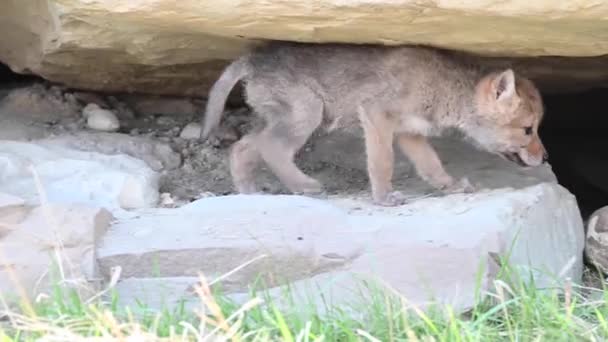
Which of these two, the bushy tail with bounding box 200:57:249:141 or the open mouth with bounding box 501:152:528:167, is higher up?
the bushy tail with bounding box 200:57:249:141

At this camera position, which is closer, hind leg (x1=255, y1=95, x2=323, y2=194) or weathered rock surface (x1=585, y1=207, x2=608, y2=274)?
weathered rock surface (x1=585, y1=207, x2=608, y2=274)

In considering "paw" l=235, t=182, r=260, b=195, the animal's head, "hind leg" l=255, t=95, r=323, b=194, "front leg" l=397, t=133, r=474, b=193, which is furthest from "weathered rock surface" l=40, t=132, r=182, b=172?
the animal's head

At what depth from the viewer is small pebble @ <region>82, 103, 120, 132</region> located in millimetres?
5387

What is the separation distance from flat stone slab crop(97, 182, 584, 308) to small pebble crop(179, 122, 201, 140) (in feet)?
4.99

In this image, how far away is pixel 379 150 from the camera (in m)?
4.62

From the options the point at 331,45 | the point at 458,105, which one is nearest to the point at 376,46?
the point at 331,45

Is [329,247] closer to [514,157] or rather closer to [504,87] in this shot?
[504,87]

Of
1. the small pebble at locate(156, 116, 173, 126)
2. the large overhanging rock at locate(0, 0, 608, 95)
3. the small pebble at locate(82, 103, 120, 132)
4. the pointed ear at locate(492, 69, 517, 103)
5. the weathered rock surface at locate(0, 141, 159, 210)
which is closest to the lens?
the large overhanging rock at locate(0, 0, 608, 95)

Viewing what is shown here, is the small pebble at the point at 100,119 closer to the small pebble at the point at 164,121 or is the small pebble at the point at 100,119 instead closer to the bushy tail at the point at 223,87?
the small pebble at the point at 164,121

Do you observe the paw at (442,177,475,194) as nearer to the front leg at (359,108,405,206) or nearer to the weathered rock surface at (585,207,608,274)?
the front leg at (359,108,405,206)

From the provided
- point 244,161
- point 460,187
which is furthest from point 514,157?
point 244,161

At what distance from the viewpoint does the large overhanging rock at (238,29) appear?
12.5ft

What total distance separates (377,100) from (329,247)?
4.11 ft

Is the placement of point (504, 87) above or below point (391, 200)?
above
